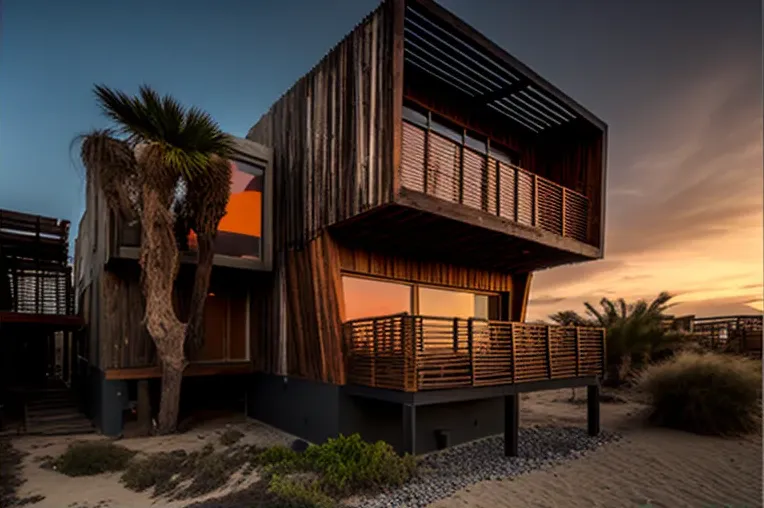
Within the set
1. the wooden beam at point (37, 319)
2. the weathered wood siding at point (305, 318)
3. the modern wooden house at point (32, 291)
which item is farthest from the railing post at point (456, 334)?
the modern wooden house at point (32, 291)

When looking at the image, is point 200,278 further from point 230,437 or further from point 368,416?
point 368,416

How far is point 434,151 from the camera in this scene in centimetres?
754

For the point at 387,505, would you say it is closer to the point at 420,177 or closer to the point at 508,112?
the point at 420,177

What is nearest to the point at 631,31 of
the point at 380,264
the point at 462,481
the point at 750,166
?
the point at 750,166

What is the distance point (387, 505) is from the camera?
5617mm

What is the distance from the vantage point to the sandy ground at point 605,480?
5.89 meters

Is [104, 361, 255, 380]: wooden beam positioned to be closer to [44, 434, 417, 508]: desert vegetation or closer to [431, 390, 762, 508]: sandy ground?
[44, 434, 417, 508]: desert vegetation

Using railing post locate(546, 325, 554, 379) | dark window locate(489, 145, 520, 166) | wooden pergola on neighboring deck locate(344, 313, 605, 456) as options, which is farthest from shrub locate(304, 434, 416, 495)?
dark window locate(489, 145, 520, 166)

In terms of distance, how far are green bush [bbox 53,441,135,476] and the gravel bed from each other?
14.4ft

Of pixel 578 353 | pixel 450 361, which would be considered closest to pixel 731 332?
pixel 578 353

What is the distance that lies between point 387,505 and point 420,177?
4.68 m

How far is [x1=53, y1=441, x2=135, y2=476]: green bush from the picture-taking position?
7.14 m

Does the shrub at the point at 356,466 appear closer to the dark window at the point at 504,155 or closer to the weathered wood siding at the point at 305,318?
the weathered wood siding at the point at 305,318

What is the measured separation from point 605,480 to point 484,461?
1.94 metres
